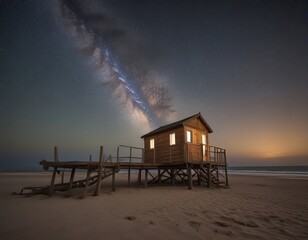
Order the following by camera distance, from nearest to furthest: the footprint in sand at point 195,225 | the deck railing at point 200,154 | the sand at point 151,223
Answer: the sand at point 151,223 → the footprint in sand at point 195,225 → the deck railing at point 200,154

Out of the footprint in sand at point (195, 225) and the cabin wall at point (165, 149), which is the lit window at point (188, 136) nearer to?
the cabin wall at point (165, 149)

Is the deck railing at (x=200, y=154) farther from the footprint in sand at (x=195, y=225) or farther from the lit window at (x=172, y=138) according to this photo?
the footprint in sand at (x=195, y=225)

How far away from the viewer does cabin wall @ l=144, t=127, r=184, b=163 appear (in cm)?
1667

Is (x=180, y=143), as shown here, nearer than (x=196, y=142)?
Yes

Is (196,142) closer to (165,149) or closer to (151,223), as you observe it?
(165,149)

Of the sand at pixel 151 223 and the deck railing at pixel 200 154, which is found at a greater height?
the deck railing at pixel 200 154

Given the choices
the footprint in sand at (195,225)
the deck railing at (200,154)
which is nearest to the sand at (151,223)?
the footprint in sand at (195,225)

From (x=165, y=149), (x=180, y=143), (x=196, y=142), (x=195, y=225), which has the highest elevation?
(x=196, y=142)

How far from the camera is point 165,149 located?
18.1m

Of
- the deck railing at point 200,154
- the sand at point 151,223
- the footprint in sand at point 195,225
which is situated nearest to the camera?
the sand at point 151,223

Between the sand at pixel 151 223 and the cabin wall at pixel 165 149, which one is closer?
the sand at pixel 151 223

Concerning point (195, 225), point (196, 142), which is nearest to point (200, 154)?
point (196, 142)

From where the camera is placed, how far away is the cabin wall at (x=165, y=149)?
16.7 metres

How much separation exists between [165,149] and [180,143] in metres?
2.06
